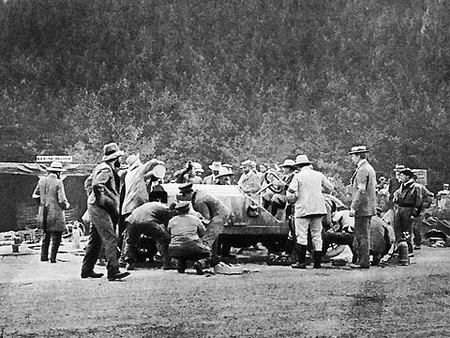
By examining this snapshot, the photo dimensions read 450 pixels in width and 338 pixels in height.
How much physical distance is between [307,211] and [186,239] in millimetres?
1419

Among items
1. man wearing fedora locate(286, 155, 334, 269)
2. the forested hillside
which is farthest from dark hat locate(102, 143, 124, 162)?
man wearing fedora locate(286, 155, 334, 269)

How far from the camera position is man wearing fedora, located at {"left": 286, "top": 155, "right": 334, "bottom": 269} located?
23.5ft

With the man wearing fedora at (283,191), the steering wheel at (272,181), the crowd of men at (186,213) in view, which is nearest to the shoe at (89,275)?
the crowd of men at (186,213)

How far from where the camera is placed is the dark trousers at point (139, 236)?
670 cm

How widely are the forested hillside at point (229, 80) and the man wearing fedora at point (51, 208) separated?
0.35 metres

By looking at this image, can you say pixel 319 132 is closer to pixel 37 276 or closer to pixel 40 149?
pixel 40 149

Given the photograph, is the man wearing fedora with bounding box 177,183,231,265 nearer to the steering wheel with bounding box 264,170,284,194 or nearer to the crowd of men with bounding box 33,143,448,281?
the crowd of men with bounding box 33,143,448,281

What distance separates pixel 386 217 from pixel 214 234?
11.1 ft

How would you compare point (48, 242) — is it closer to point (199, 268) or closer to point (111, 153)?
point (199, 268)

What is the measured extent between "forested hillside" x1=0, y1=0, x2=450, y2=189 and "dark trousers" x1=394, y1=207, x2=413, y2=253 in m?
1.04

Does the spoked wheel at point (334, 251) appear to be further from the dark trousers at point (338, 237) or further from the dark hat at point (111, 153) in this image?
the dark hat at point (111, 153)

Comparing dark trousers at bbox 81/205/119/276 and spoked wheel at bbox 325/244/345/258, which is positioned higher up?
dark trousers at bbox 81/205/119/276

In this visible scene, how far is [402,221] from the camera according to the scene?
8469 mm

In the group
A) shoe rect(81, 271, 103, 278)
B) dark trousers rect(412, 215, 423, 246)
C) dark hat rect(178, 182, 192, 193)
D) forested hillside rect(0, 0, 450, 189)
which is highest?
forested hillside rect(0, 0, 450, 189)
